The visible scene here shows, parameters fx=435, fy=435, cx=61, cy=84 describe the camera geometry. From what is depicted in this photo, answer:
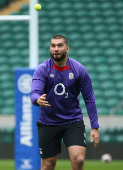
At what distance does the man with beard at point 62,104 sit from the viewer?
409 centimetres

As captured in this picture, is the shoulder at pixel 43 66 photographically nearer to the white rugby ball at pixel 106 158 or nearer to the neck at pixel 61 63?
the neck at pixel 61 63

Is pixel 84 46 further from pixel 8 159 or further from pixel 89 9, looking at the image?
pixel 8 159

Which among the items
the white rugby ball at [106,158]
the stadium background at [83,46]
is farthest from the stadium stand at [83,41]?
the white rugby ball at [106,158]

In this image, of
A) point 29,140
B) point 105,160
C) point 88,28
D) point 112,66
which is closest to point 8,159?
point 105,160

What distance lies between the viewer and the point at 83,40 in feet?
42.5

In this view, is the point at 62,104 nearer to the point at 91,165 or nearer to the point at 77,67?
the point at 77,67

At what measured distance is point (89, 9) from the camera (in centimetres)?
1365

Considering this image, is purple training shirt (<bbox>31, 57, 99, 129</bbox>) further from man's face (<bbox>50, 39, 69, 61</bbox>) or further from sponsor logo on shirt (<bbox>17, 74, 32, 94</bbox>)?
sponsor logo on shirt (<bbox>17, 74, 32, 94</bbox>)

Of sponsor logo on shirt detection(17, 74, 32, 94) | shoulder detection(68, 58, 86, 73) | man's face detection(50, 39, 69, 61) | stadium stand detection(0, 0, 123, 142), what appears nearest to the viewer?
man's face detection(50, 39, 69, 61)

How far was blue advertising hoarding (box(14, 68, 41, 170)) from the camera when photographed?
6.54m

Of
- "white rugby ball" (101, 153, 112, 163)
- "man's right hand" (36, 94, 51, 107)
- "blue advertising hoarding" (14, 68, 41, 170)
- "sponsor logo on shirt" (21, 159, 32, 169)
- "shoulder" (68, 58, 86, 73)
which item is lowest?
"white rugby ball" (101, 153, 112, 163)

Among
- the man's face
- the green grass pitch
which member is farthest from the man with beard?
the green grass pitch

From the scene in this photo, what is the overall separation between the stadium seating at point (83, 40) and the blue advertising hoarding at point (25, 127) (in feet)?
14.8

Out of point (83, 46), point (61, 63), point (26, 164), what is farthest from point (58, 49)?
point (83, 46)
